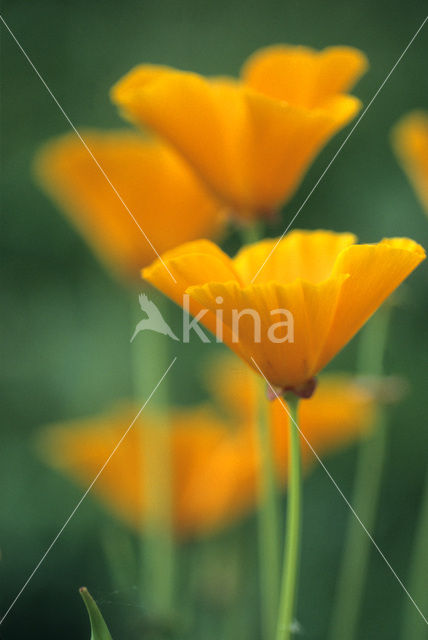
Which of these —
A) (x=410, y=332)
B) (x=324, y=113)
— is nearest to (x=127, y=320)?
Answer: (x=410, y=332)

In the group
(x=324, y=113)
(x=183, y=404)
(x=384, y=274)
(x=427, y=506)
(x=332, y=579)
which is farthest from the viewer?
(x=183, y=404)

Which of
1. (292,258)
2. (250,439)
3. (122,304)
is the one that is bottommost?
(122,304)

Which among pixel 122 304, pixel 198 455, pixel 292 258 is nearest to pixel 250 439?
pixel 198 455

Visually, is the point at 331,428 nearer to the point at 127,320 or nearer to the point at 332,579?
the point at 332,579

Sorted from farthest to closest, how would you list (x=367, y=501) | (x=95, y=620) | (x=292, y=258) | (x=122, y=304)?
(x=122, y=304)
(x=367, y=501)
(x=292, y=258)
(x=95, y=620)

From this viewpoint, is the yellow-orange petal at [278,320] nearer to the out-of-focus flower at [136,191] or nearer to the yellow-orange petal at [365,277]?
the yellow-orange petal at [365,277]

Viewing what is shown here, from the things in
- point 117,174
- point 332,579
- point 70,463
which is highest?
point 117,174

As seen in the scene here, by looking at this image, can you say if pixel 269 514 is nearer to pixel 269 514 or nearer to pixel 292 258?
pixel 269 514
